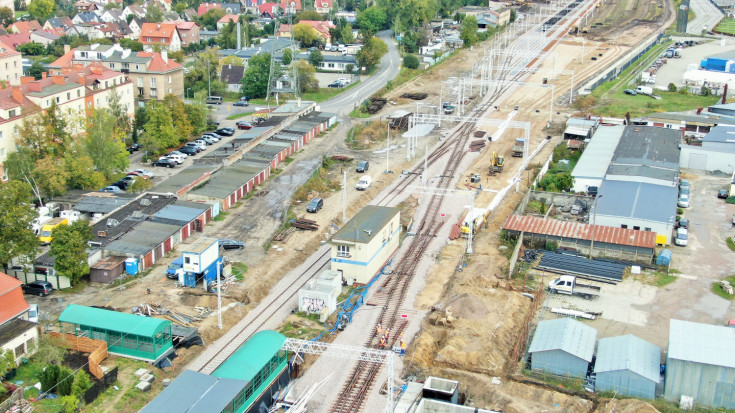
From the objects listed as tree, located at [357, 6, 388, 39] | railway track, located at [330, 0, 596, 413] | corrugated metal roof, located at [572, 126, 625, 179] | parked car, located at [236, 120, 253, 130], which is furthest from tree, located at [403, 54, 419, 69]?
corrugated metal roof, located at [572, 126, 625, 179]

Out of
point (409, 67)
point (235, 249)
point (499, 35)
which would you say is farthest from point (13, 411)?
point (499, 35)

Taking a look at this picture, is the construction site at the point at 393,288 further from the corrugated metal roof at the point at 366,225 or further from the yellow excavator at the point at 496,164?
the corrugated metal roof at the point at 366,225

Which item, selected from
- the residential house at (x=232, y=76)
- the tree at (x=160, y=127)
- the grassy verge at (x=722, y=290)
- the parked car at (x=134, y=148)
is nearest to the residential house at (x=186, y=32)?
the residential house at (x=232, y=76)

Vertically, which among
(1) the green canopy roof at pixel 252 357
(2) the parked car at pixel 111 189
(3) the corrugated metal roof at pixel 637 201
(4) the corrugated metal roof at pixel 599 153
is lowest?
(1) the green canopy roof at pixel 252 357

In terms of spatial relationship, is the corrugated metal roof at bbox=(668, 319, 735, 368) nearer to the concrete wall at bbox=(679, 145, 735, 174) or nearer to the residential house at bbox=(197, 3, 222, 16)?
the concrete wall at bbox=(679, 145, 735, 174)

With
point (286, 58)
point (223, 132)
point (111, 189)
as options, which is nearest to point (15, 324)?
point (111, 189)

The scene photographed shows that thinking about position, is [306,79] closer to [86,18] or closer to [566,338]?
[566,338]

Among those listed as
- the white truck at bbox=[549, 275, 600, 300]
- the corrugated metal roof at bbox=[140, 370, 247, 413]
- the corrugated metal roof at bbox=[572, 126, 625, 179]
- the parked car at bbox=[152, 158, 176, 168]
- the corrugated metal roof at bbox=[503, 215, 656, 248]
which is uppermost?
the corrugated metal roof at bbox=[572, 126, 625, 179]

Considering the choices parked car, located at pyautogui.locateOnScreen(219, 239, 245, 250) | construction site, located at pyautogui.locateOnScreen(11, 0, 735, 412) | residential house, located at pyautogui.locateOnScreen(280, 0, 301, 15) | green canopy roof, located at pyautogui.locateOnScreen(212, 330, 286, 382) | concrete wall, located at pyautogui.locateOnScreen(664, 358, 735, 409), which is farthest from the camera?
residential house, located at pyautogui.locateOnScreen(280, 0, 301, 15)
